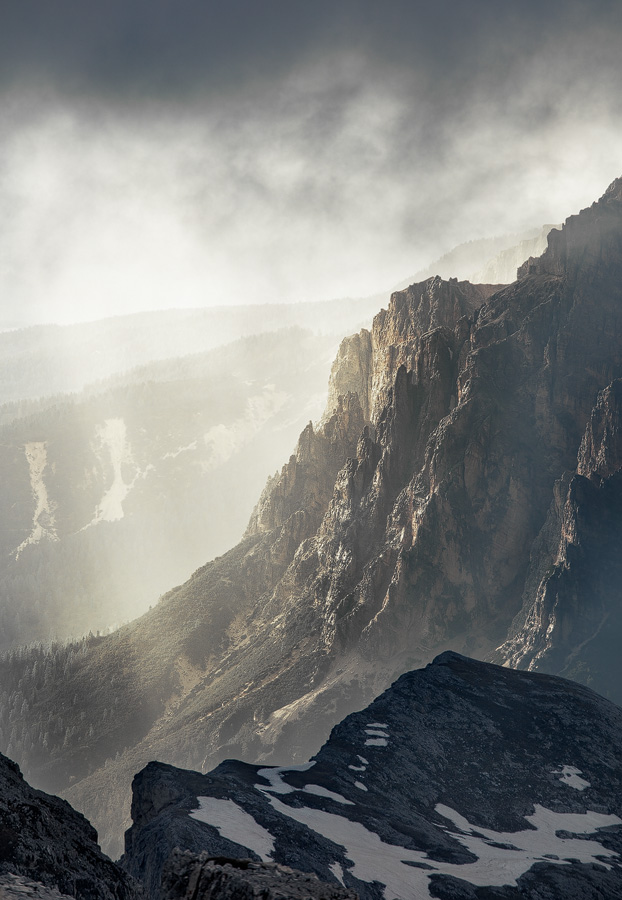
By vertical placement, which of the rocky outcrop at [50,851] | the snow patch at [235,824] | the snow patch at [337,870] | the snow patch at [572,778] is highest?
the rocky outcrop at [50,851]

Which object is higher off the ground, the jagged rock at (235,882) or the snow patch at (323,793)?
the jagged rock at (235,882)

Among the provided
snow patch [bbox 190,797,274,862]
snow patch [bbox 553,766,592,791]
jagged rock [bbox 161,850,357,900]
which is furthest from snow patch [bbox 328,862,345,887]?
snow patch [bbox 553,766,592,791]

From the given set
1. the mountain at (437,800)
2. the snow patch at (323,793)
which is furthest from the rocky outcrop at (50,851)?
the snow patch at (323,793)

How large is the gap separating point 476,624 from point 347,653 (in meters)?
33.1

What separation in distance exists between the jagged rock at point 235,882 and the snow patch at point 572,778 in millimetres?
69543

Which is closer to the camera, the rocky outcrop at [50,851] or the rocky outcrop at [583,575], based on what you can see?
the rocky outcrop at [50,851]

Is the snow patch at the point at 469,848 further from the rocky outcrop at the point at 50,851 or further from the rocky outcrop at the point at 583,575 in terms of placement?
the rocky outcrop at the point at 583,575

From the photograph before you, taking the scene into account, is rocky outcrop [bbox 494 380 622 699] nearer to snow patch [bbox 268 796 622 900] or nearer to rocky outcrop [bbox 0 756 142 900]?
snow patch [bbox 268 796 622 900]

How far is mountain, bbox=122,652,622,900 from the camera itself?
45.3 m

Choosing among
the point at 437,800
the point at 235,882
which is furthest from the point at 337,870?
the point at 235,882

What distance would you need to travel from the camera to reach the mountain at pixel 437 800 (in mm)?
45312

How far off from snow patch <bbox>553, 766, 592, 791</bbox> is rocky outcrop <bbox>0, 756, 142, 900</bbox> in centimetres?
6556

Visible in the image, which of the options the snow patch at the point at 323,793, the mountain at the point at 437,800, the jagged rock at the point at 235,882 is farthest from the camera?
the snow patch at the point at 323,793

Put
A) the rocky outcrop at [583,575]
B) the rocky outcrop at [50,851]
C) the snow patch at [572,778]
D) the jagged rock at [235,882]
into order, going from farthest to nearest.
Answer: the rocky outcrop at [583,575], the snow patch at [572,778], the rocky outcrop at [50,851], the jagged rock at [235,882]
